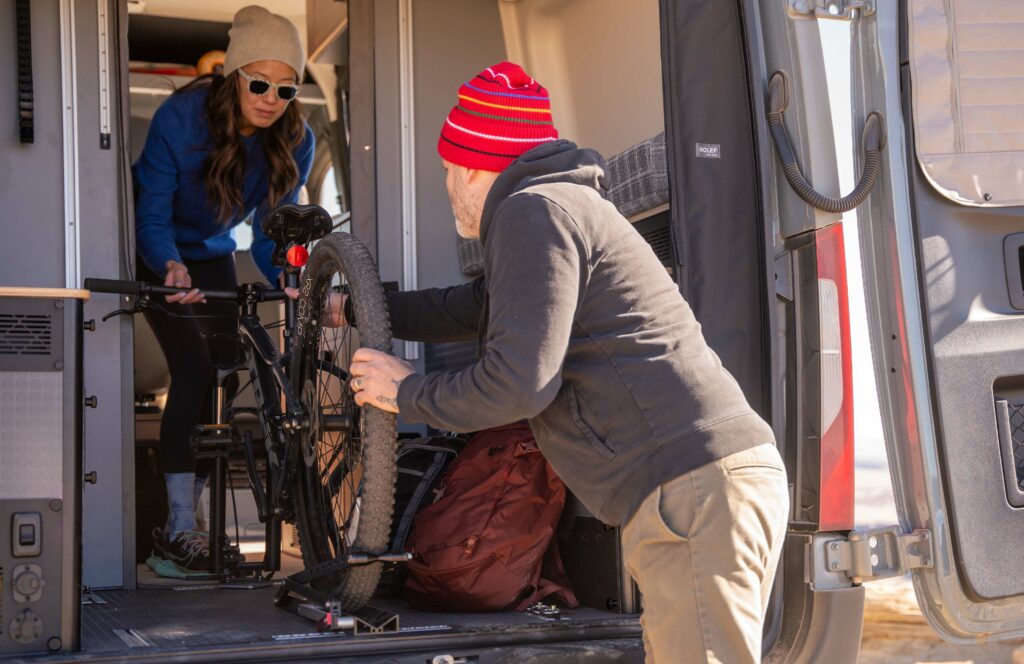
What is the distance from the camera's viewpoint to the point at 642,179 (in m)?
3.05

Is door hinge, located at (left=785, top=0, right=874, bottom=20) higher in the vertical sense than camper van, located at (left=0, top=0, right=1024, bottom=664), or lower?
higher

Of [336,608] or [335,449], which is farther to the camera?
[335,449]

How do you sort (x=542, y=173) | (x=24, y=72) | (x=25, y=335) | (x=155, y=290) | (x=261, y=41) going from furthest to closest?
1. (x=261, y=41)
2. (x=24, y=72)
3. (x=155, y=290)
4. (x=25, y=335)
5. (x=542, y=173)

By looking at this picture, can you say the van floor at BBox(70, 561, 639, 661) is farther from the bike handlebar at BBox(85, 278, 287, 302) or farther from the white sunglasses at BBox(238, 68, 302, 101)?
the white sunglasses at BBox(238, 68, 302, 101)

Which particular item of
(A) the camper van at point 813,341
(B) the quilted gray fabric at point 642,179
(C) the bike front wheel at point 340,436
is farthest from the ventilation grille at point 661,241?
(C) the bike front wheel at point 340,436

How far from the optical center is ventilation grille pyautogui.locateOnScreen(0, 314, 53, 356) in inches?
95.6

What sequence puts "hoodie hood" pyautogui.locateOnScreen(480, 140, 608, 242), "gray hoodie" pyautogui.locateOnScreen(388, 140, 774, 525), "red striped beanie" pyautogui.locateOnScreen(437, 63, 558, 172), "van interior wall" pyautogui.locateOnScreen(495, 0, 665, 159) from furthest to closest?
"van interior wall" pyautogui.locateOnScreen(495, 0, 665, 159), "red striped beanie" pyautogui.locateOnScreen(437, 63, 558, 172), "hoodie hood" pyautogui.locateOnScreen(480, 140, 608, 242), "gray hoodie" pyautogui.locateOnScreen(388, 140, 774, 525)

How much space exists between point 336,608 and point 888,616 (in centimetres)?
118

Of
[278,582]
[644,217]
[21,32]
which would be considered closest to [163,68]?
[21,32]

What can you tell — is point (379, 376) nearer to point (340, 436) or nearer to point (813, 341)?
point (340, 436)

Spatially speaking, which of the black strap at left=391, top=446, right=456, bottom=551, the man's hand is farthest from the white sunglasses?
the man's hand

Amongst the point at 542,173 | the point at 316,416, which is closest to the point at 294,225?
the point at 316,416

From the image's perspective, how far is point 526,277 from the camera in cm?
183

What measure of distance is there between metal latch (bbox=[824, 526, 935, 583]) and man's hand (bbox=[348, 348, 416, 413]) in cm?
100
